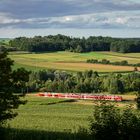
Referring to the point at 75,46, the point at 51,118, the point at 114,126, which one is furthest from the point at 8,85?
the point at 75,46

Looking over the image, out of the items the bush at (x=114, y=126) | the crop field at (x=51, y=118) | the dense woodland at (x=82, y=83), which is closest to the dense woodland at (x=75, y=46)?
the dense woodland at (x=82, y=83)

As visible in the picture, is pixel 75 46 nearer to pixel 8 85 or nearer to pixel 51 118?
pixel 51 118

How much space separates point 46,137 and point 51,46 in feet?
482

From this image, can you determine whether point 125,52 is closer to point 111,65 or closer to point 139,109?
point 111,65

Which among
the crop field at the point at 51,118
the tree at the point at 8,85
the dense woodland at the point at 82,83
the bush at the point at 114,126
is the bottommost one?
the dense woodland at the point at 82,83

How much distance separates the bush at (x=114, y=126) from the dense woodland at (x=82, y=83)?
75.2 metres

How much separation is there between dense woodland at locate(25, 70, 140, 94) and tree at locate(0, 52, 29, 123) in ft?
250

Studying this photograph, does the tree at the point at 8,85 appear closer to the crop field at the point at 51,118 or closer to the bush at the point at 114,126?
the bush at the point at 114,126

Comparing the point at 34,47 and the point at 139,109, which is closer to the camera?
the point at 139,109

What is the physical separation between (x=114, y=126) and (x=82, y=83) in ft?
273

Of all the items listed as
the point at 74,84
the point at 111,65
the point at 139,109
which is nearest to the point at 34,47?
the point at 111,65

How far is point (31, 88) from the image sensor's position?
306 ft

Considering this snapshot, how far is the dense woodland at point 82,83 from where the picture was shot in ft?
310

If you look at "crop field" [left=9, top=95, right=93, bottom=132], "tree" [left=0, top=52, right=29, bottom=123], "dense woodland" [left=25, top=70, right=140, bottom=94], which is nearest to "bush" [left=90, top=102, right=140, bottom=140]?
"tree" [left=0, top=52, right=29, bottom=123]
